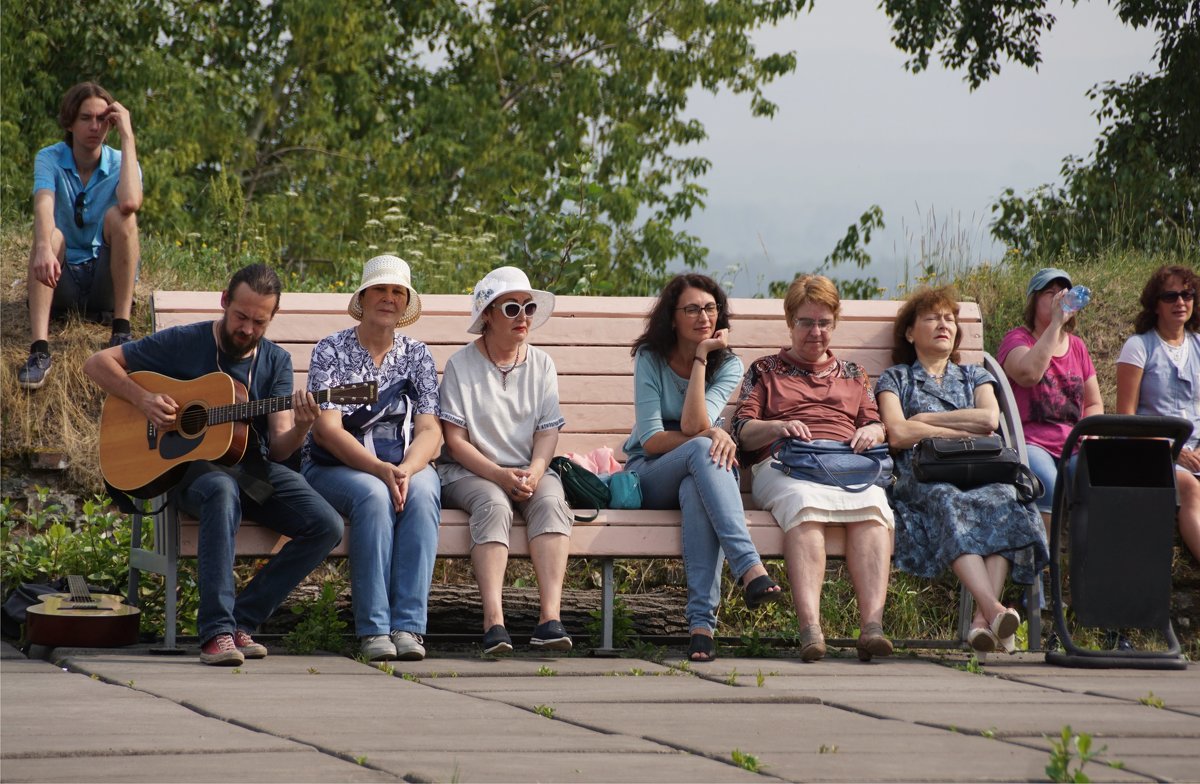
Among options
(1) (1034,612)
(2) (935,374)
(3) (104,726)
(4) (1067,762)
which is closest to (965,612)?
(1) (1034,612)

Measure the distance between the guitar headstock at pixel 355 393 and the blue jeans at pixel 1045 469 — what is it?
2.65 metres

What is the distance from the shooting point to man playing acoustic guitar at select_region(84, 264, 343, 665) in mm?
5332

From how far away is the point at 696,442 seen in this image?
5852 mm

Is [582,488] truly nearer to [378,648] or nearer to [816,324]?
[378,648]

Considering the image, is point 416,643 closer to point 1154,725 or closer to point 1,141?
point 1154,725

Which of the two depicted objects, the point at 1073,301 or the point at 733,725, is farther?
the point at 1073,301

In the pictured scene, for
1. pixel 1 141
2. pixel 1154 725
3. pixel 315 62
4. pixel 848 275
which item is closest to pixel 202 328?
pixel 1154 725

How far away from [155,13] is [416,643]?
11929 mm

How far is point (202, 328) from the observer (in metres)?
5.77

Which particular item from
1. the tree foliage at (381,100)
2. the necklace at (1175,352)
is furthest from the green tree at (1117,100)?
the necklace at (1175,352)

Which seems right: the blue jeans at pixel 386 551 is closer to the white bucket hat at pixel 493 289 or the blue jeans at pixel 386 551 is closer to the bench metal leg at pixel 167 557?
the bench metal leg at pixel 167 557

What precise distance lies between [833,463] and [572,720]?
2.07 m

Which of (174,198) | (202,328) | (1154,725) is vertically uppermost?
(174,198)

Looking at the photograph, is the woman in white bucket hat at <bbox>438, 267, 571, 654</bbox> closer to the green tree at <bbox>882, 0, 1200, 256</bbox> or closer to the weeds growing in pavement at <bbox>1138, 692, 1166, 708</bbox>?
the weeds growing in pavement at <bbox>1138, 692, 1166, 708</bbox>
